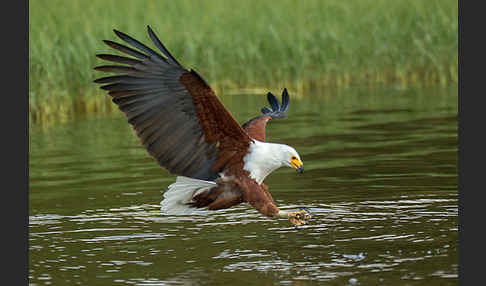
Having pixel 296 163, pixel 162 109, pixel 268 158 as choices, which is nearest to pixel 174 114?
pixel 162 109

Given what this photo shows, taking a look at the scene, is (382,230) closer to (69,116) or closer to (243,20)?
(69,116)

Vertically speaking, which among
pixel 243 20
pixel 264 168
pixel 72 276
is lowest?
pixel 72 276

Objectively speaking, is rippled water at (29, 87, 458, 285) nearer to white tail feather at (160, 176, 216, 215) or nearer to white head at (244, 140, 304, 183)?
white tail feather at (160, 176, 216, 215)

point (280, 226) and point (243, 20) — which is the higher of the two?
point (243, 20)

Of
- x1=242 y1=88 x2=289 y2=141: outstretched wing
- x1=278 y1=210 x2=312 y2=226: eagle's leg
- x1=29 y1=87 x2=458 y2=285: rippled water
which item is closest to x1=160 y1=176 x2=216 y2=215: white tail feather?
x1=29 y1=87 x2=458 y2=285: rippled water

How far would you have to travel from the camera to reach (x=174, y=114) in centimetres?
688

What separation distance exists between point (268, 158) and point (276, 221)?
1.02 m

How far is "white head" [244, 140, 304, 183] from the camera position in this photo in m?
6.96

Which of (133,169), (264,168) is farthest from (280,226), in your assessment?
(133,169)

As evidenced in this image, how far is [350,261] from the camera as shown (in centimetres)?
632

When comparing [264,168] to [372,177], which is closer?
[264,168]

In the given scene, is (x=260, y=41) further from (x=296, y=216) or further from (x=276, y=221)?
(x=296, y=216)

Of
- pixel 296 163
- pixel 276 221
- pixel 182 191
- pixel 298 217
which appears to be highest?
pixel 296 163

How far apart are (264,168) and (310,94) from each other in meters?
9.88
